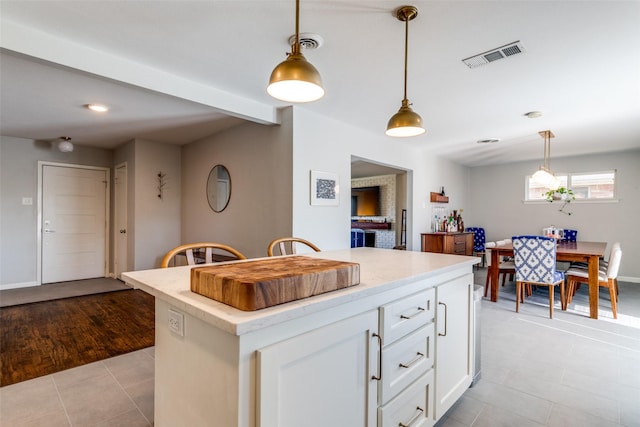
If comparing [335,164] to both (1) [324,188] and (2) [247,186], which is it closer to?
(1) [324,188]

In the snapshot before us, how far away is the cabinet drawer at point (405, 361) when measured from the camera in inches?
48.6

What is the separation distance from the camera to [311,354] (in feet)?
3.13

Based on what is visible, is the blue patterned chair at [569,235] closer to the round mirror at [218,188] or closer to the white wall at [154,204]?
the round mirror at [218,188]

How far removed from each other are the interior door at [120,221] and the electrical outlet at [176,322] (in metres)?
4.77

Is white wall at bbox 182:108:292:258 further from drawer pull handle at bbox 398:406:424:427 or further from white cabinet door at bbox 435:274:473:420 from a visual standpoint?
drawer pull handle at bbox 398:406:424:427

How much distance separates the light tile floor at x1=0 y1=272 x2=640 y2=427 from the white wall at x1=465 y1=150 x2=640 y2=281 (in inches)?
153

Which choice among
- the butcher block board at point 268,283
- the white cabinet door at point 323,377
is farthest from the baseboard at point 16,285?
the white cabinet door at point 323,377

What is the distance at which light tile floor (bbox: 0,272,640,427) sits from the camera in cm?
176

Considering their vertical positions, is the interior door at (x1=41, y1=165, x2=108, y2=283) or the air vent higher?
the air vent

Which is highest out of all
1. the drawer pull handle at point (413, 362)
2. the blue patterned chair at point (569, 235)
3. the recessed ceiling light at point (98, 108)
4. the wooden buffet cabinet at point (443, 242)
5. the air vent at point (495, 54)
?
the air vent at point (495, 54)

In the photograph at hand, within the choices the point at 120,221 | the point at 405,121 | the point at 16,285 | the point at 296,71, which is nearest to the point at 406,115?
the point at 405,121

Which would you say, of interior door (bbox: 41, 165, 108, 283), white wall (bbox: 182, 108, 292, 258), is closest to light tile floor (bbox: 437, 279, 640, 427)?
white wall (bbox: 182, 108, 292, 258)

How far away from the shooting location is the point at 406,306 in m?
1.34

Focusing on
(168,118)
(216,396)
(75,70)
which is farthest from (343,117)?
(216,396)
